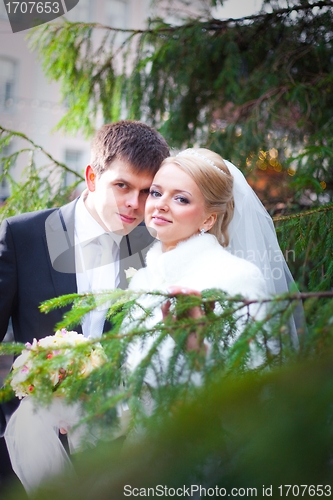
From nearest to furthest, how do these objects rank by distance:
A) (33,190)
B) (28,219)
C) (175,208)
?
(175,208) → (28,219) → (33,190)

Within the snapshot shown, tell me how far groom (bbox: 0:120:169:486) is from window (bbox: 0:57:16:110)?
13311 mm

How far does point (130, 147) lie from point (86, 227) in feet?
1.70

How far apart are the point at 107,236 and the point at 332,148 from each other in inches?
56.7

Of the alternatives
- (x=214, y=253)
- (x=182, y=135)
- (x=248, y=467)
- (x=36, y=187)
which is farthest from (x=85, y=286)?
(x=248, y=467)

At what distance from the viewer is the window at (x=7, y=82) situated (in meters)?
14.5

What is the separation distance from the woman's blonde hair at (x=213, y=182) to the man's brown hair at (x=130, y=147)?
6.0 inches

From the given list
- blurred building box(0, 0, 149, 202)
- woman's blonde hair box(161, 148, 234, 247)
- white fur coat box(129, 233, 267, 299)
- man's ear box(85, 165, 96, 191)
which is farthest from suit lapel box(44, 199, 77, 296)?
blurred building box(0, 0, 149, 202)

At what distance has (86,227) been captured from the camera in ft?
8.72

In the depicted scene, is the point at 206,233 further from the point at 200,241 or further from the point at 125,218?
the point at 125,218

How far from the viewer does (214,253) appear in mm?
2113

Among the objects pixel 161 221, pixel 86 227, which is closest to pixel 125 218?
pixel 86 227

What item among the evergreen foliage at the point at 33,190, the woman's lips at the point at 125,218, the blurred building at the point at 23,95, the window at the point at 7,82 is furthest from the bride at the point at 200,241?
the window at the point at 7,82

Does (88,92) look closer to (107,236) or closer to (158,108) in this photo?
(158,108)

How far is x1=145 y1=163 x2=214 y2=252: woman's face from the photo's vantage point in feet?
7.01
